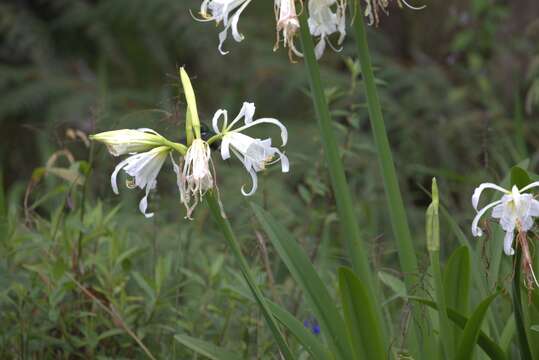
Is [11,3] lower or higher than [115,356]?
higher

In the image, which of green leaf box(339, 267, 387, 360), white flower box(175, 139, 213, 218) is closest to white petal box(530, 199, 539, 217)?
green leaf box(339, 267, 387, 360)

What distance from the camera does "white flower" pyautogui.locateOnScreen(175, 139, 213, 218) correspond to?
63.8 inches

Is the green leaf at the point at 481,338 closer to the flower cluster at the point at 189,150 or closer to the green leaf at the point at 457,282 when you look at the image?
the green leaf at the point at 457,282

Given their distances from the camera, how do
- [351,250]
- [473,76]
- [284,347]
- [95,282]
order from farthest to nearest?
[473,76]
[95,282]
[351,250]
[284,347]

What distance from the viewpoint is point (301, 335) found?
2.00m

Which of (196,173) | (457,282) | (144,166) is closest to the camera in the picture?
(196,173)

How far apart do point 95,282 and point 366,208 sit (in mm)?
1212

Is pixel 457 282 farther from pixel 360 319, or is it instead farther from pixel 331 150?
pixel 331 150

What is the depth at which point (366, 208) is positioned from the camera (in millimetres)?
3580

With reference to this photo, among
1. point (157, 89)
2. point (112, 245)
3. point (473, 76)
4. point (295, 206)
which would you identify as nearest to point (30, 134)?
point (157, 89)

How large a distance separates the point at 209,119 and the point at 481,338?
3.52 metres

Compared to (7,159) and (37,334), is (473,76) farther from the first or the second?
(37,334)

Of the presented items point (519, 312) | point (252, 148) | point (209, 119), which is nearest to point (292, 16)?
point (252, 148)

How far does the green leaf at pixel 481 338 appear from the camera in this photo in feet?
6.21
